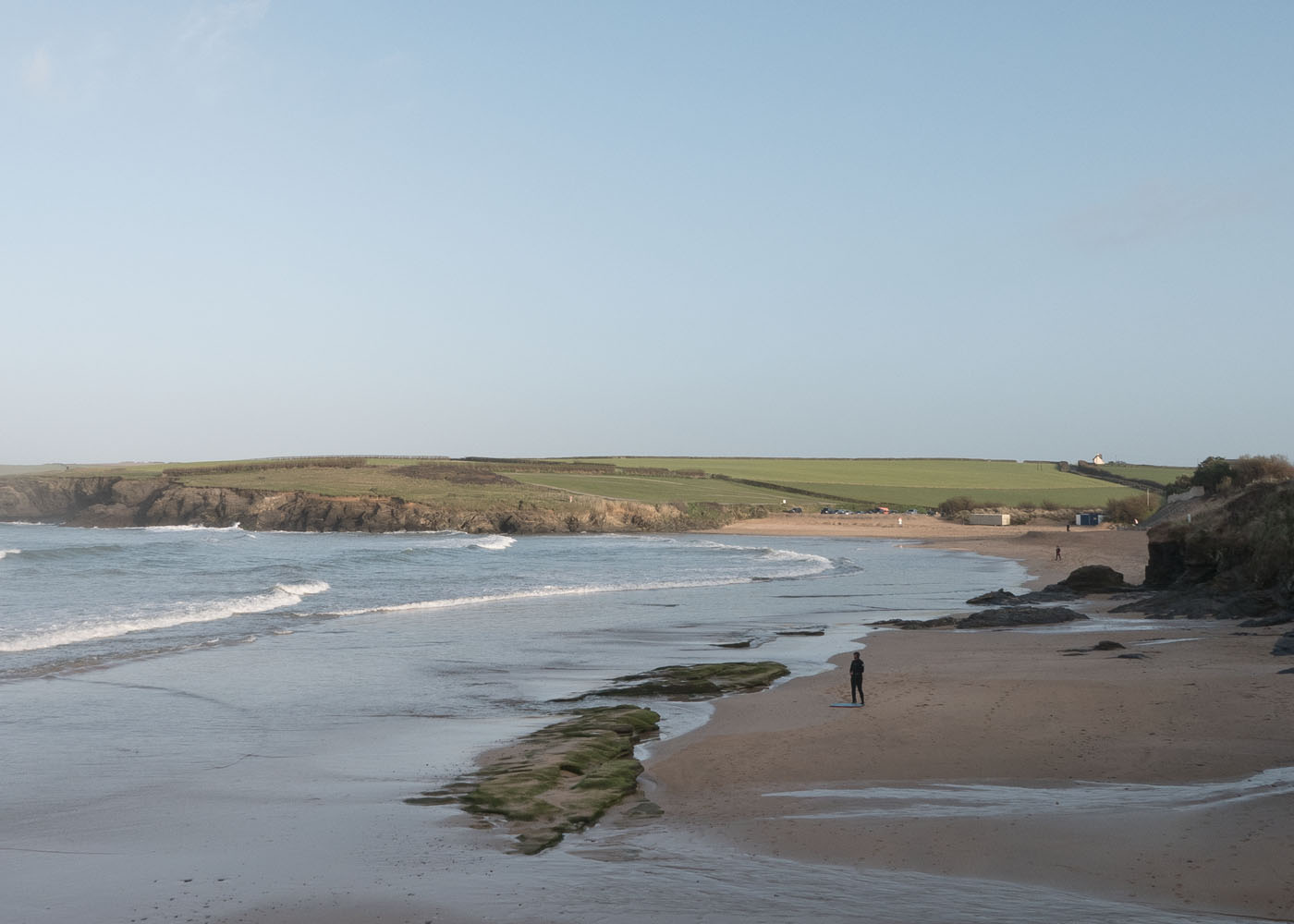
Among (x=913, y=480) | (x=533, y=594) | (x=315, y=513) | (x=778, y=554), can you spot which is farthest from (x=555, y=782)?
(x=913, y=480)

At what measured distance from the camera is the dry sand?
8672 millimetres

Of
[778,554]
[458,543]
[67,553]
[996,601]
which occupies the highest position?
[996,601]

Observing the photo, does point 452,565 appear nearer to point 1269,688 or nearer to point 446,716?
point 446,716

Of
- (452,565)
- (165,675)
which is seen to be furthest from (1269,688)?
(452,565)

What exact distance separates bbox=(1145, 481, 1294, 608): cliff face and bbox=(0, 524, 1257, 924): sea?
7.04m

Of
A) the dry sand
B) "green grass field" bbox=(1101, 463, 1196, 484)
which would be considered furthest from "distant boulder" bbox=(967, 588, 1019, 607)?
"green grass field" bbox=(1101, 463, 1196, 484)

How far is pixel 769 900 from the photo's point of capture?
809 cm

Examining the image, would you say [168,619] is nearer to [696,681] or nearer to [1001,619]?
[696,681]

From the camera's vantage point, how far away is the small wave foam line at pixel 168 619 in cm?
2462

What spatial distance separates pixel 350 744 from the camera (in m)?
14.5

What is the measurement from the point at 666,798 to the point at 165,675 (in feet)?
41.5

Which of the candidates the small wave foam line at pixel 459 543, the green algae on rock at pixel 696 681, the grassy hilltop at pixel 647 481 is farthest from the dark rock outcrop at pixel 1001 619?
the grassy hilltop at pixel 647 481

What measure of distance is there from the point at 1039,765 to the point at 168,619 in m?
24.5

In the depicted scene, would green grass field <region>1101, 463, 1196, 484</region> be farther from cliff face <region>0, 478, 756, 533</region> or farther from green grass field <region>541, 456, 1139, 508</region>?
cliff face <region>0, 478, 756, 533</region>
